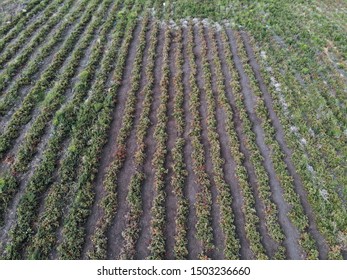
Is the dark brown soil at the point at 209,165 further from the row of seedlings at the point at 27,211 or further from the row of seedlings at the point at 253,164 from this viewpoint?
the row of seedlings at the point at 27,211

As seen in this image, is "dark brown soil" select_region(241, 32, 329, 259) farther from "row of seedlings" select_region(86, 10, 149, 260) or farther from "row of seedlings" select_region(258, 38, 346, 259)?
"row of seedlings" select_region(86, 10, 149, 260)

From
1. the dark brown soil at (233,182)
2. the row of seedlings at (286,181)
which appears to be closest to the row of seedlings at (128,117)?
the dark brown soil at (233,182)

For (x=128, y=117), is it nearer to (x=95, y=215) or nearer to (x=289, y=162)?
(x=95, y=215)

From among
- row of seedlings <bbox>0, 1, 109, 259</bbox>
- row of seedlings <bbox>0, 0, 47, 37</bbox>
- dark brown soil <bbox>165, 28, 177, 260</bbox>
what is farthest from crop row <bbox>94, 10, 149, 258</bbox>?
row of seedlings <bbox>0, 0, 47, 37</bbox>

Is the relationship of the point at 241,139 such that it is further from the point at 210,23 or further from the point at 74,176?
the point at 210,23

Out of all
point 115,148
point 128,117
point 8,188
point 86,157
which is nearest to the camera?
point 8,188

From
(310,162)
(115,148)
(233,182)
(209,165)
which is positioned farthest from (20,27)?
(310,162)
